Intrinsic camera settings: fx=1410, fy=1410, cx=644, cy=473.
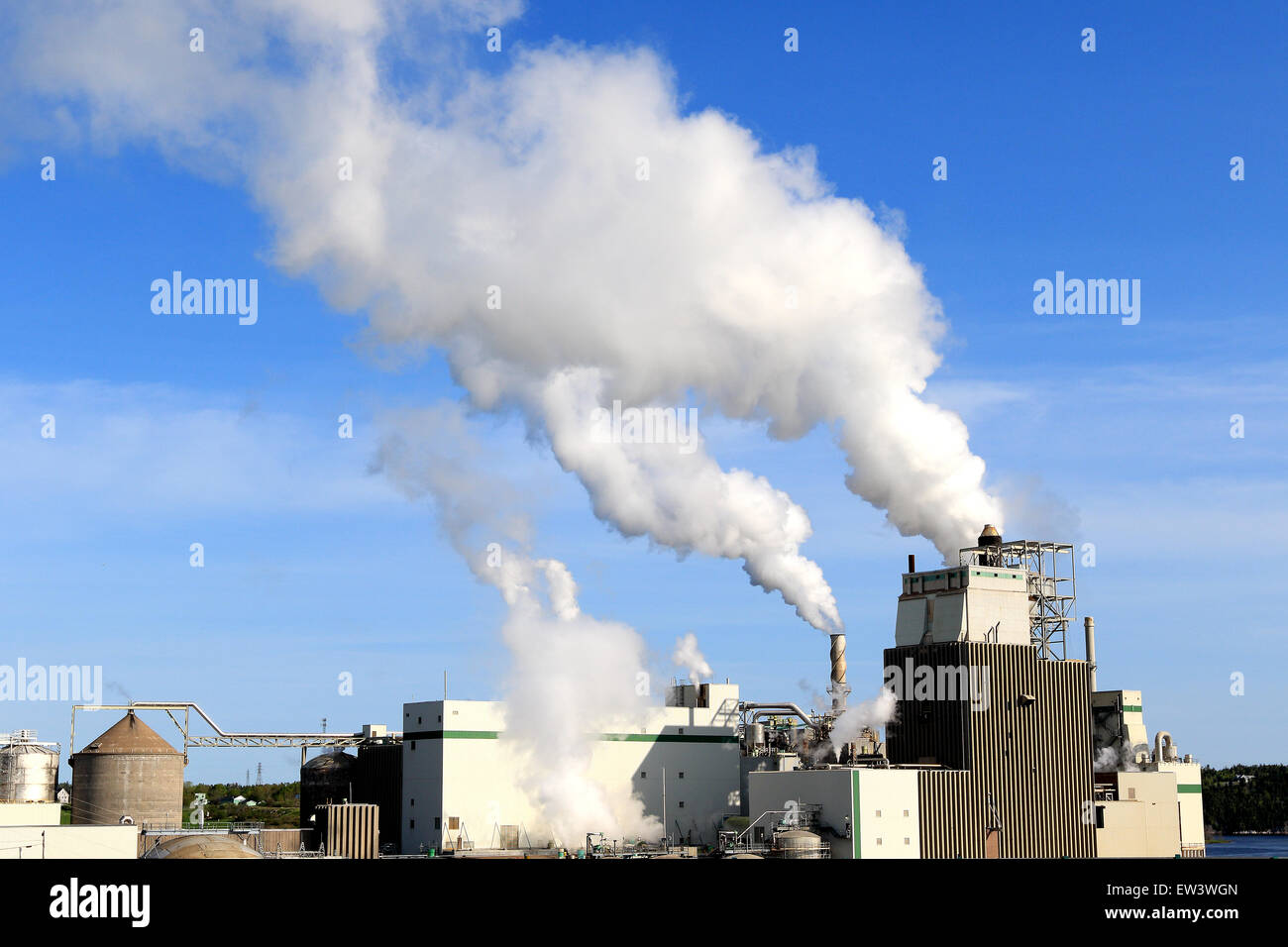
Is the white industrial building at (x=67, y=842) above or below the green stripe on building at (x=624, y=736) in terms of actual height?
below

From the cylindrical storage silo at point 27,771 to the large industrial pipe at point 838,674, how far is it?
185 ft

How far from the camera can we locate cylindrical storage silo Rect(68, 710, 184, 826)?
341 ft

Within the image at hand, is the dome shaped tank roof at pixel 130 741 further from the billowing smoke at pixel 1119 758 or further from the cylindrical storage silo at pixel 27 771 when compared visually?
the billowing smoke at pixel 1119 758

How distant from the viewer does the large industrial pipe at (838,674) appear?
10681 cm

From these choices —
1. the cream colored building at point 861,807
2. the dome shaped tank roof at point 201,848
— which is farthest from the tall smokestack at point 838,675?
the dome shaped tank roof at point 201,848

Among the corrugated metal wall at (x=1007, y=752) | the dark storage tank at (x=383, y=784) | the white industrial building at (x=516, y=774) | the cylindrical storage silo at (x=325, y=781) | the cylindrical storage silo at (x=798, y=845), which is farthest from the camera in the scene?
the cylindrical storage silo at (x=325, y=781)

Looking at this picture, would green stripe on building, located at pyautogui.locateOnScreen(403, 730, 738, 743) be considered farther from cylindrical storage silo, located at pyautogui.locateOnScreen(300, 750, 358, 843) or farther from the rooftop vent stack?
the rooftop vent stack

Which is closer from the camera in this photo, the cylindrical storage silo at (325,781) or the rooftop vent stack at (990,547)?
the rooftop vent stack at (990,547)

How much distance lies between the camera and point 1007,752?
9800 cm

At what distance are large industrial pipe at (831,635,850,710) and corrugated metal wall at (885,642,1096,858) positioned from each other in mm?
5636

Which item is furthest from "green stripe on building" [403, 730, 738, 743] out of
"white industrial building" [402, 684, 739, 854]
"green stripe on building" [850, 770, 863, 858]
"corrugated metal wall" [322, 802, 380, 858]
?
"green stripe on building" [850, 770, 863, 858]

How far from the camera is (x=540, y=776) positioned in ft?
341
